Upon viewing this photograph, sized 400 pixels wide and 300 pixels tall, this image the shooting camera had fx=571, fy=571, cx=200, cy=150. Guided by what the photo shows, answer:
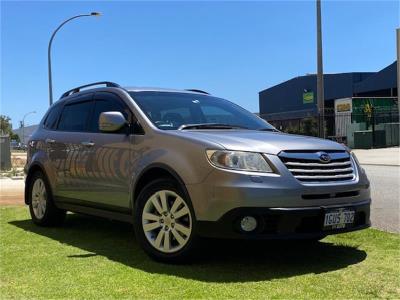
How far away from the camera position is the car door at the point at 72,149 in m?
6.76

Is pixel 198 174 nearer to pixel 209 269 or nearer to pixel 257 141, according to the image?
pixel 257 141

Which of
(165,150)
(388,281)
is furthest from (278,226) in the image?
(165,150)

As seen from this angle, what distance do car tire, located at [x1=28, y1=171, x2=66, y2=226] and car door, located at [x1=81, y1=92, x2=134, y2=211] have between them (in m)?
1.14

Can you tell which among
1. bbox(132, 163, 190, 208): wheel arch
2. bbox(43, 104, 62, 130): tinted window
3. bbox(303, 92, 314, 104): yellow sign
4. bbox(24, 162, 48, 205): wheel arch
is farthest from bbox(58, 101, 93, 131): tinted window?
bbox(303, 92, 314, 104): yellow sign

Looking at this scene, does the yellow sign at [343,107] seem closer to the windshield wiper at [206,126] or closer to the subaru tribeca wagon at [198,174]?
the subaru tribeca wagon at [198,174]

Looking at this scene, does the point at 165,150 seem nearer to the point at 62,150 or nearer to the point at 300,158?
the point at 300,158

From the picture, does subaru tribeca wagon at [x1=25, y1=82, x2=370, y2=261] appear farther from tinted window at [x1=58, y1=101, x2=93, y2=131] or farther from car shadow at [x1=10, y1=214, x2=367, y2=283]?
car shadow at [x1=10, y1=214, x2=367, y2=283]

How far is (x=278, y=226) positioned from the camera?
16.0ft

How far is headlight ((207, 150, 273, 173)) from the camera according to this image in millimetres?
4887

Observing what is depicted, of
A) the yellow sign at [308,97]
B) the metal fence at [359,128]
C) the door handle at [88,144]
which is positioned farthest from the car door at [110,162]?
the yellow sign at [308,97]

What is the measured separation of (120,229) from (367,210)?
3307 mm

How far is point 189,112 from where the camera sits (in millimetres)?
6332

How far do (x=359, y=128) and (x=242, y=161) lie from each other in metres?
33.4

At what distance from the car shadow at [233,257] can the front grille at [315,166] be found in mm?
806
